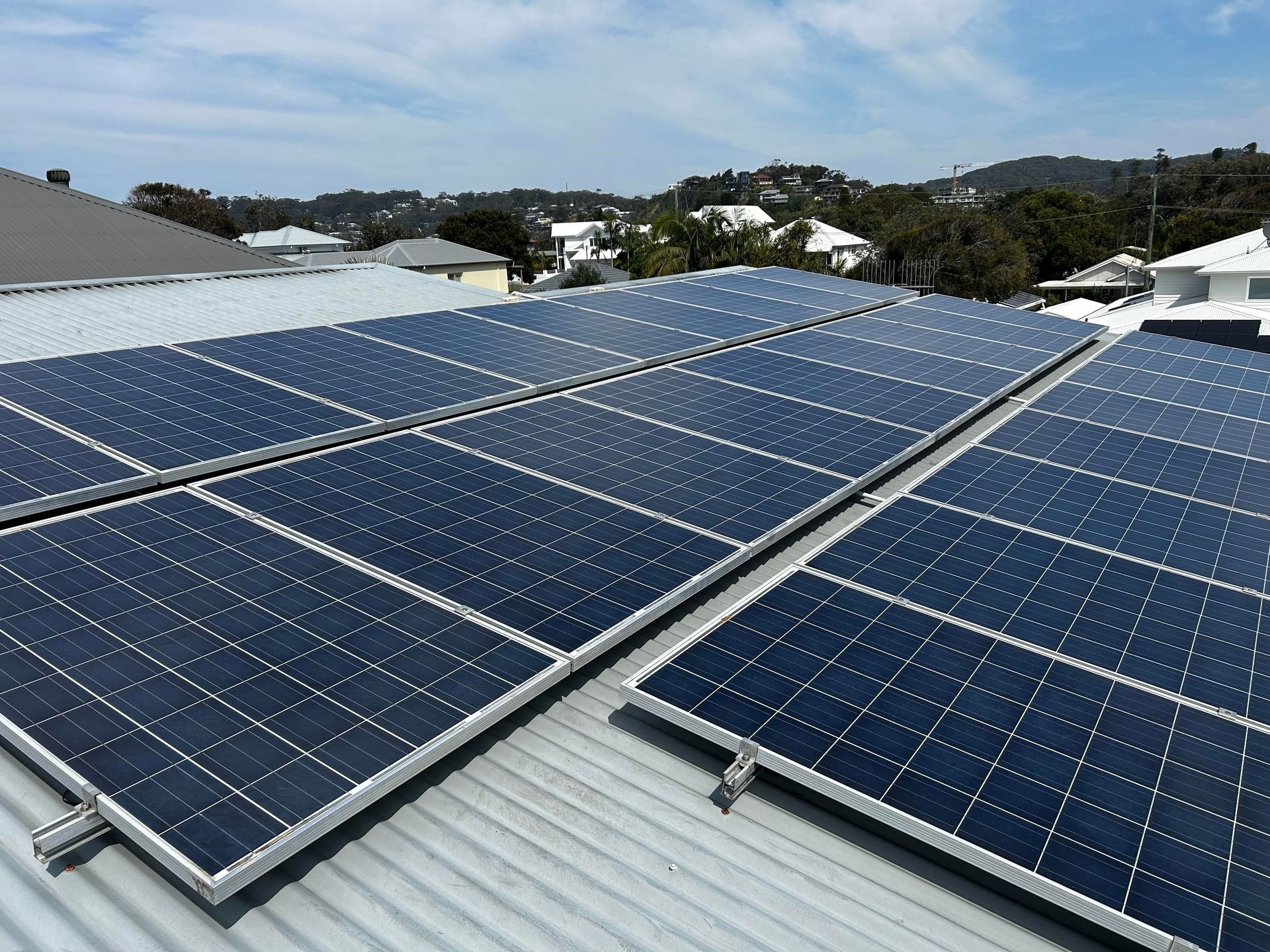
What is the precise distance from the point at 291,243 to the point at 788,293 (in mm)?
68835

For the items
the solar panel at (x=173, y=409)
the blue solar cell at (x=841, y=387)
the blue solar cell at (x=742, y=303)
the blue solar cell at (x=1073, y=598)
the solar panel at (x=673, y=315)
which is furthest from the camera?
the blue solar cell at (x=742, y=303)

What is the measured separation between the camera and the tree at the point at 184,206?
4146 inches

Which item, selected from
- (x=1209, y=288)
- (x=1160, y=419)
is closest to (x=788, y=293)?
(x=1160, y=419)

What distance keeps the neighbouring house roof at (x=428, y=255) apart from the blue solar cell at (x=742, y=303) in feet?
158

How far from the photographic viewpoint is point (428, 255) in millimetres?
72625

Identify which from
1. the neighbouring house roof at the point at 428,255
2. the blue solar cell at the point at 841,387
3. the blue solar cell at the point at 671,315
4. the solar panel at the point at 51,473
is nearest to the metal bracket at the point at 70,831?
the solar panel at the point at 51,473

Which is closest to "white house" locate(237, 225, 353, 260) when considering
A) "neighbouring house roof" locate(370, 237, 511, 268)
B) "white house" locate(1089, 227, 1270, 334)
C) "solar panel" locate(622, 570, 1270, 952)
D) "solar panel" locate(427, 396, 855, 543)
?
"neighbouring house roof" locate(370, 237, 511, 268)

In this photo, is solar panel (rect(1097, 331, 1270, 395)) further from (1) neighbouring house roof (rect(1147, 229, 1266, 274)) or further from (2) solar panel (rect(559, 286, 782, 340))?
(1) neighbouring house roof (rect(1147, 229, 1266, 274))

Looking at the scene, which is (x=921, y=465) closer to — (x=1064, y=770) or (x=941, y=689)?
(x=941, y=689)

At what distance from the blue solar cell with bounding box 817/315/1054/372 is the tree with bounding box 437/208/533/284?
95741 mm

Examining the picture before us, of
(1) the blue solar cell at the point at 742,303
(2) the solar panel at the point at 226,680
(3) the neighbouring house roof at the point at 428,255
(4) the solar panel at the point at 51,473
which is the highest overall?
(3) the neighbouring house roof at the point at 428,255

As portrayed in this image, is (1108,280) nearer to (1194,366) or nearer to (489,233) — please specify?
(1194,366)

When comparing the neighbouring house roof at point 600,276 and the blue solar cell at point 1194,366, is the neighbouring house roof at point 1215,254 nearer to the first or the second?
the blue solar cell at point 1194,366

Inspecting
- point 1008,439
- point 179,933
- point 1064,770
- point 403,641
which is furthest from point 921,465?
Answer: point 179,933
